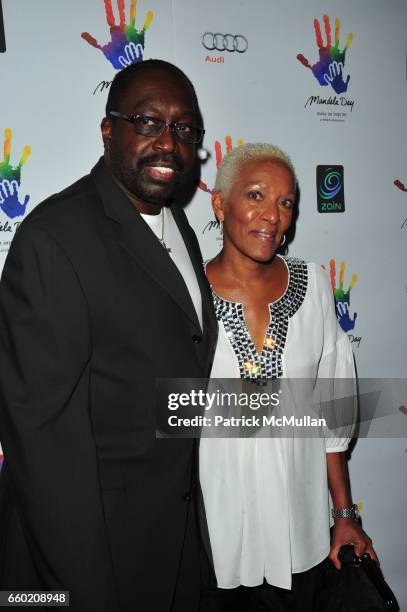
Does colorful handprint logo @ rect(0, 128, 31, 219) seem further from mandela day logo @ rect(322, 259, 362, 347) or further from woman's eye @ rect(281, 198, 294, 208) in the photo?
mandela day logo @ rect(322, 259, 362, 347)

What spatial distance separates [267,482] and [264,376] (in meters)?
0.29

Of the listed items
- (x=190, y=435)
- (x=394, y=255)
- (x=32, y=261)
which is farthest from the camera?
(x=394, y=255)

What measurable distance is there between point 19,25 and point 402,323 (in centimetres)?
191

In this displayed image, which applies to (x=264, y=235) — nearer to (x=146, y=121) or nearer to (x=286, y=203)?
(x=286, y=203)

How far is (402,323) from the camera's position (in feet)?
8.54

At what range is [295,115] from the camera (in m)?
2.29

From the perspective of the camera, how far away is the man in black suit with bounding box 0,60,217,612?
117 centimetres

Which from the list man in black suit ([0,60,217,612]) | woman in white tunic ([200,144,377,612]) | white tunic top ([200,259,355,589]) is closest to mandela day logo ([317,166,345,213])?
woman in white tunic ([200,144,377,612])

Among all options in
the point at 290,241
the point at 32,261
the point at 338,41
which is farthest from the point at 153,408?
the point at 338,41

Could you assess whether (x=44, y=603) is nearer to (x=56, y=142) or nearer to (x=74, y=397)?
(x=74, y=397)

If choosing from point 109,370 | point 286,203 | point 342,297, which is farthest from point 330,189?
point 109,370

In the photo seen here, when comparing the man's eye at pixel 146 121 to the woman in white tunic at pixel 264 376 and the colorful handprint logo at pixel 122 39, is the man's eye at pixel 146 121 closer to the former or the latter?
the woman in white tunic at pixel 264 376

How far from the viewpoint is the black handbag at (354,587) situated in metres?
1.62

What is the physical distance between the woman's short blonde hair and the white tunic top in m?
0.34
